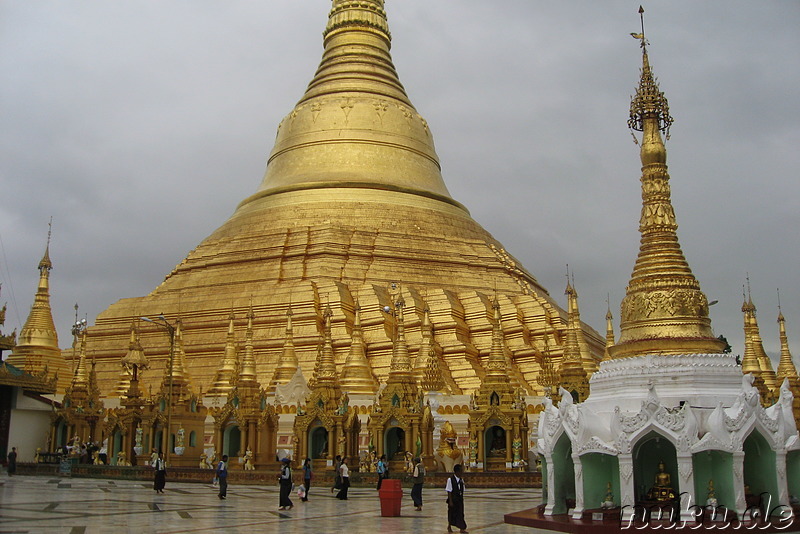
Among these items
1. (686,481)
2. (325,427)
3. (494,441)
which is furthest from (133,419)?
(686,481)

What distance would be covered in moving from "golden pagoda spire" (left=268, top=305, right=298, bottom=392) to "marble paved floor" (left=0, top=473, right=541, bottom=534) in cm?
1024

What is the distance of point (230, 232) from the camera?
138ft

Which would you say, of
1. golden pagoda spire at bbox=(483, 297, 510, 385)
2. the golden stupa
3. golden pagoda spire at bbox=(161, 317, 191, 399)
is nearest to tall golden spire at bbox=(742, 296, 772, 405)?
the golden stupa

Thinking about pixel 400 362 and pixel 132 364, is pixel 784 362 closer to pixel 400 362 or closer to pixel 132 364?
pixel 400 362

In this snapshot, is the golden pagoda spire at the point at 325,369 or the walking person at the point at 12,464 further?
the golden pagoda spire at the point at 325,369

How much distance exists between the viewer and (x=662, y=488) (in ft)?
40.2

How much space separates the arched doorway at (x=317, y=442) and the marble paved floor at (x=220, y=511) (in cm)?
486

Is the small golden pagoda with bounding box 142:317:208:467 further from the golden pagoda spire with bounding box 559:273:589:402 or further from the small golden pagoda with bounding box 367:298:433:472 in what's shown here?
the golden pagoda spire with bounding box 559:273:589:402

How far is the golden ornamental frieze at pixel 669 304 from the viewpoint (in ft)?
45.1

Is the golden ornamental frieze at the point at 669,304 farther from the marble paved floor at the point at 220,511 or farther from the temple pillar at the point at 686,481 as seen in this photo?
the marble paved floor at the point at 220,511

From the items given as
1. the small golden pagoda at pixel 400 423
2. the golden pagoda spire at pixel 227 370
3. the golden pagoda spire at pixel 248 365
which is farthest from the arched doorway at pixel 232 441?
the small golden pagoda at pixel 400 423

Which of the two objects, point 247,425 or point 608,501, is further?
point 247,425

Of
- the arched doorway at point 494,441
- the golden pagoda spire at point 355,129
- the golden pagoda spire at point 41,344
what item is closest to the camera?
the arched doorway at point 494,441

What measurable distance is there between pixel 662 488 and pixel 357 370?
64.5ft
